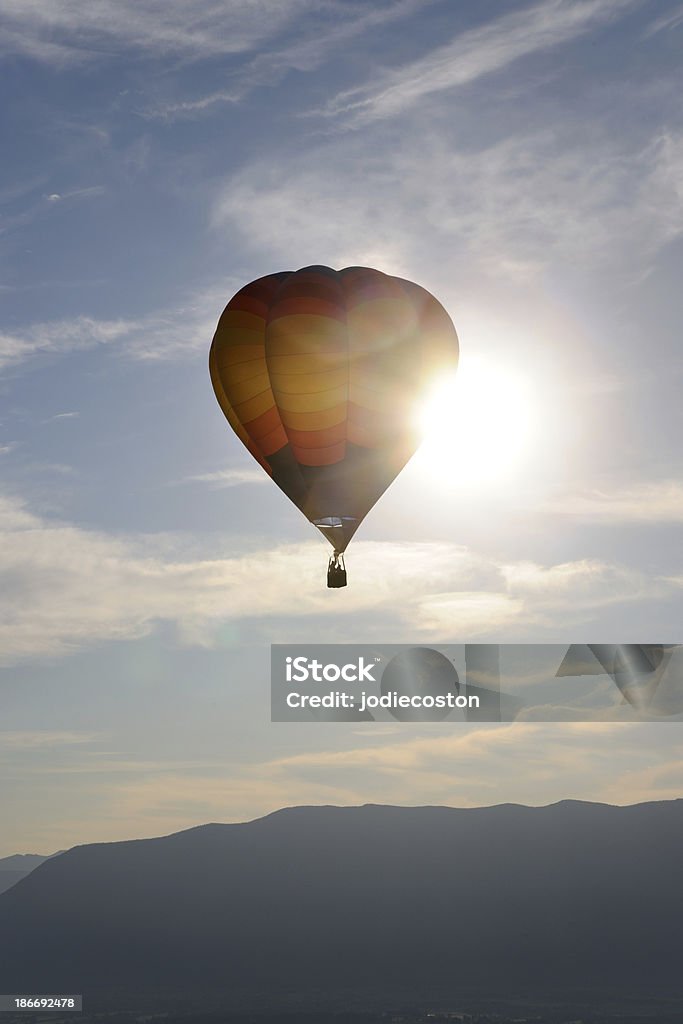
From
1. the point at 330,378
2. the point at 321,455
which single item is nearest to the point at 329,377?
the point at 330,378

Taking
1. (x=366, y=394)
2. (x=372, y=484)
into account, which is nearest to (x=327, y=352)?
(x=366, y=394)

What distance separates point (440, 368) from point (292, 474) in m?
7.42

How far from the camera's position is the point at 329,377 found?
47.9 meters

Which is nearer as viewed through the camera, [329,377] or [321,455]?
[329,377]

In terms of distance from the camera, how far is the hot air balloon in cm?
4794

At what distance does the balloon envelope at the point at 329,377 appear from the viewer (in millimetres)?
47969

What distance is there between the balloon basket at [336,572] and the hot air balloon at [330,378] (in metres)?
0.05

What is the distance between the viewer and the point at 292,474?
49.2 meters

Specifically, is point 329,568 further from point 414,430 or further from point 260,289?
point 260,289

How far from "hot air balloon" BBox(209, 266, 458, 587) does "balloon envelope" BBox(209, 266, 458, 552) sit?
4 cm

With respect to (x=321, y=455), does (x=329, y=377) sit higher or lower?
higher

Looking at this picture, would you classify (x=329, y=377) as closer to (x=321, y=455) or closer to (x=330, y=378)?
(x=330, y=378)

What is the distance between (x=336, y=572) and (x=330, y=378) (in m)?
7.49

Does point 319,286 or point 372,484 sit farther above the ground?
point 319,286
